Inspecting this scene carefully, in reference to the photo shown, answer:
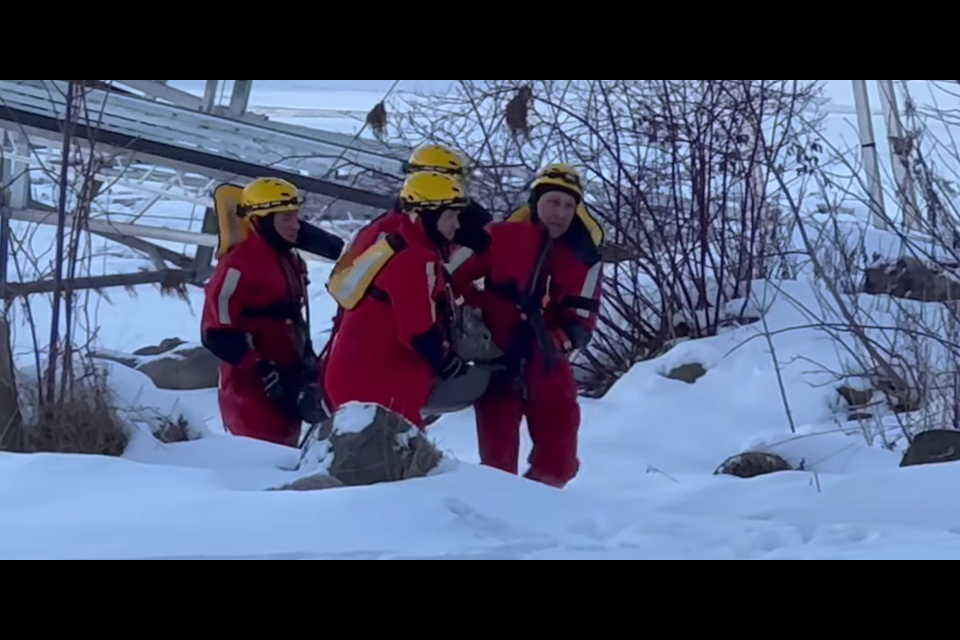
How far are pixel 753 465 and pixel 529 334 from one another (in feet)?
4.97

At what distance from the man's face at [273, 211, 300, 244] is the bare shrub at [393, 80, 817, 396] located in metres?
3.63

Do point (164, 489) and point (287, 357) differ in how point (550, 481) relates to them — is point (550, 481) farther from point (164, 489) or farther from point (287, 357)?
point (164, 489)

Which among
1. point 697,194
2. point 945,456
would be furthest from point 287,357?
point 697,194

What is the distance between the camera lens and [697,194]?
10117 mm

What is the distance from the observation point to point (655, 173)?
10.2 meters

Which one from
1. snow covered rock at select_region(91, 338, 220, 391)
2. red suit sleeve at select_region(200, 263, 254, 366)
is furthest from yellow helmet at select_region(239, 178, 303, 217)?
snow covered rock at select_region(91, 338, 220, 391)

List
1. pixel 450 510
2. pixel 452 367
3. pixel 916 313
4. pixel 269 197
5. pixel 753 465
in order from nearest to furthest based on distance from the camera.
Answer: pixel 450 510 < pixel 452 367 < pixel 269 197 < pixel 753 465 < pixel 916 313

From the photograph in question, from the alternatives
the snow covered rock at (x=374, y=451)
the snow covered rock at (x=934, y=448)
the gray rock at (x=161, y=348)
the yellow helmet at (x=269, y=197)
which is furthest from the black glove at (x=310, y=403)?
the gray rock at (x=161, y=348)

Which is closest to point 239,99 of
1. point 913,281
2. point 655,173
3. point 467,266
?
point 655,173

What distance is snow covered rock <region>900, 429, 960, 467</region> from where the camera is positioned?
6148mm

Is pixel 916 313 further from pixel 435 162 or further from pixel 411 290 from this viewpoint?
pixel 411 290

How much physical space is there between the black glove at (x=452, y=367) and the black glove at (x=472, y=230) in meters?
0.47

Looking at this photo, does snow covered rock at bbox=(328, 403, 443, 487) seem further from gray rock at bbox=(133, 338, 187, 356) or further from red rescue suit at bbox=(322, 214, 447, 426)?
gray rock at bbox=(133, 338, 187, 356)

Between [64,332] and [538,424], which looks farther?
[538,424]
